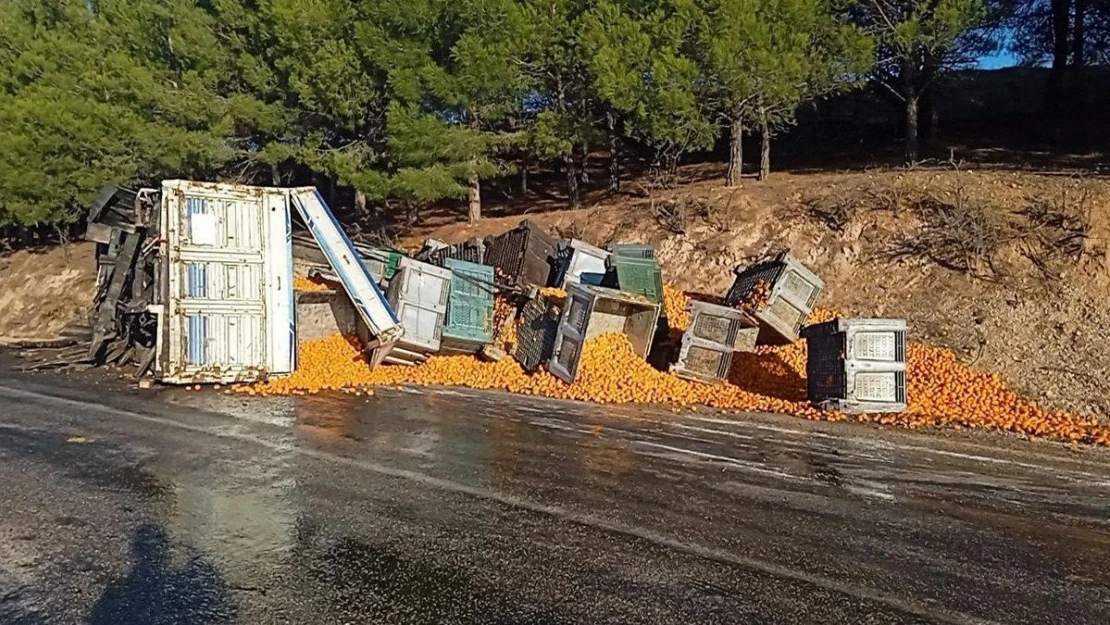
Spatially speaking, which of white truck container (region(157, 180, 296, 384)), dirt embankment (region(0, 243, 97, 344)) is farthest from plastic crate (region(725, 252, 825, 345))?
dirt embankment (region(0, 243, 97, 344))

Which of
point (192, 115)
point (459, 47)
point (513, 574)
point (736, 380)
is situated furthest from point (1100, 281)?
point (192, 115)

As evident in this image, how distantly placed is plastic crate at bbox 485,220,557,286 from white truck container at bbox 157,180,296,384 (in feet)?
12.0

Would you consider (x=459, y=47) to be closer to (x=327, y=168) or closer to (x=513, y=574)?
(x=327, y=168)

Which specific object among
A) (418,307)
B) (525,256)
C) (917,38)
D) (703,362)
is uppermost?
(917,38)

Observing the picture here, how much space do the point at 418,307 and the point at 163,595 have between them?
8.23 m

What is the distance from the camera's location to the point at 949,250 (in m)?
13.7

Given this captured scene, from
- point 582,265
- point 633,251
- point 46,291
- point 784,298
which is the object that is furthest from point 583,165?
point 784,298

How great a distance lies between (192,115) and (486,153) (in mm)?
7519

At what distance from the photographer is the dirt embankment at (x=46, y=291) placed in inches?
872

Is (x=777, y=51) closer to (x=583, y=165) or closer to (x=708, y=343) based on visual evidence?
(x=708, y=343)

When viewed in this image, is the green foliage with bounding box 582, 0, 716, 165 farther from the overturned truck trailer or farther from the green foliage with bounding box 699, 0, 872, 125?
the overturned truck trailer

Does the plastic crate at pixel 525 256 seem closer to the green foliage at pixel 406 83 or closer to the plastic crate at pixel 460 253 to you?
the plastic crate at pixel 460 253

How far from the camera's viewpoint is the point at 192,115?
21422mm

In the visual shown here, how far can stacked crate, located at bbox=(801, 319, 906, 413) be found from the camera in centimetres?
981
